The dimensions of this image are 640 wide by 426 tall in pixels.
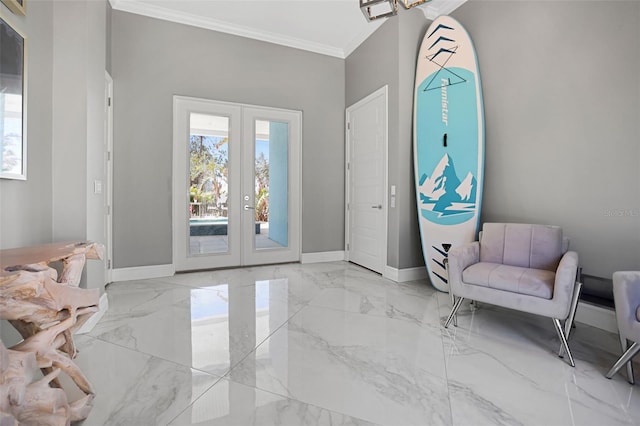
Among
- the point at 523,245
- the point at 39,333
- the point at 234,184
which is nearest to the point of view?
the point at 39,333

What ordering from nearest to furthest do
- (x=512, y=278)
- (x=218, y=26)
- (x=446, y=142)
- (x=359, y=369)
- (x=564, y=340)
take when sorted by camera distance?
(x=359, y=369) → (x=564, y=340) → (x=512, y=278) → (x=446, y=142) → (x=218, y=26)

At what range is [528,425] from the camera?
135cm

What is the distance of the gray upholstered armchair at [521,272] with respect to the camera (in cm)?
196

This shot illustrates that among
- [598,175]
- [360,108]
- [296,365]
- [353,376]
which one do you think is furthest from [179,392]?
[360,108]

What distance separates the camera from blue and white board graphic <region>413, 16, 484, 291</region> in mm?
3082

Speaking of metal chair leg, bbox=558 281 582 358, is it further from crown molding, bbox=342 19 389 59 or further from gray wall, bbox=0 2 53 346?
crown molding, bbox=342 19 389 59

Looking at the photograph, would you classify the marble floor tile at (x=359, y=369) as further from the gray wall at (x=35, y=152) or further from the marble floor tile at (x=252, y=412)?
the gray wall at (x=35, y=152)

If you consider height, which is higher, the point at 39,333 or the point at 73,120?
the point at 73,120

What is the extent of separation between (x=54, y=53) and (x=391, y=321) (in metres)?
3.23

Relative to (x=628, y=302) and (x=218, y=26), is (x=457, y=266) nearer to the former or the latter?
(x=628, y=302)

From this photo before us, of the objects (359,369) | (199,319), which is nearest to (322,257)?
(199,319)

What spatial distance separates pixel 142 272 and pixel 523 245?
407 centimetres

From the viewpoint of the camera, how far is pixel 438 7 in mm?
3660

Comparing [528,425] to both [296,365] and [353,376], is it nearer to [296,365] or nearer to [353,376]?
[353,376]
